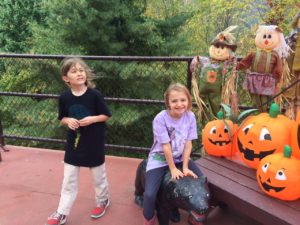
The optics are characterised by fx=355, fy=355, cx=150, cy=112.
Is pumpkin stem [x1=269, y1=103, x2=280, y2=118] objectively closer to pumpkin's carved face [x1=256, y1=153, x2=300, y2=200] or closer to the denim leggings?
pumpkin's carved face [x1=256, y1=153, x2=300, y2=200]

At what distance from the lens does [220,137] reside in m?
2.81

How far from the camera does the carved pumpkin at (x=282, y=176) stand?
2188 mm

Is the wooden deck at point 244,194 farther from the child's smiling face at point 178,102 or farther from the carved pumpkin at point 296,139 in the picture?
the child's smiling face at point 178,102

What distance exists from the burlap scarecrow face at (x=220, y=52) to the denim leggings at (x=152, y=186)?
39.7 inches

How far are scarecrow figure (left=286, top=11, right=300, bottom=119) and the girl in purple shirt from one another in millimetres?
986

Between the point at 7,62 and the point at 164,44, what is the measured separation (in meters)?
4.45

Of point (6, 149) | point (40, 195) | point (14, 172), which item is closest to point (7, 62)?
point (6, 149)

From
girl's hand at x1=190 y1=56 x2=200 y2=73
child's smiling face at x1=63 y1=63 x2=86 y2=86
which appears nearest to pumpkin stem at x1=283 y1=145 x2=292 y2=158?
girl's hand at x1=190 y1=56 x2=200 y2=73

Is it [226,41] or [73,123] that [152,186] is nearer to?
[73,123]

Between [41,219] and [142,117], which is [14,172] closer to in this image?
[41,219]

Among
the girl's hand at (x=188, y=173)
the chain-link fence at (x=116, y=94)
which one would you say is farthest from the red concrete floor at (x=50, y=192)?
the chain-link fence at (x=116, y=94)

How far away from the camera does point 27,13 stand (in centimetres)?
977

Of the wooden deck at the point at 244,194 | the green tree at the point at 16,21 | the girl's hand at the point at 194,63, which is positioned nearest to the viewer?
the wooden deck at the point at 244,194

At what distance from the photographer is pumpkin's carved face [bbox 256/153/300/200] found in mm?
2187
